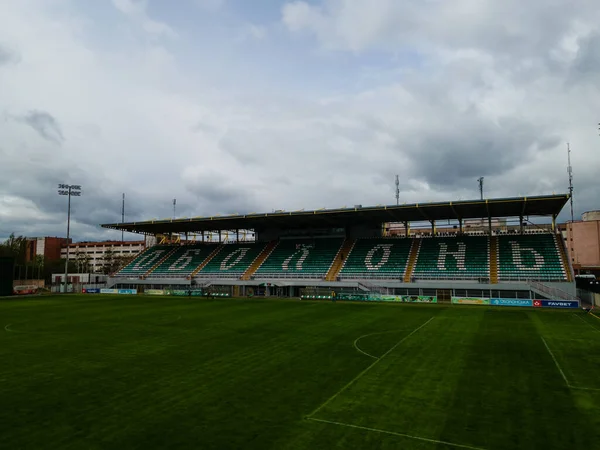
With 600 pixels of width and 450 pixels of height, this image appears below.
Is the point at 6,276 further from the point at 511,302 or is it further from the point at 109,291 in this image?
the point at 511,302

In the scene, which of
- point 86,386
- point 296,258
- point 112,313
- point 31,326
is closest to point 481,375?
point 86,386

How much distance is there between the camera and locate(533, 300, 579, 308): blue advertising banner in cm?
4078

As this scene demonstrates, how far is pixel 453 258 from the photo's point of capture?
2167 inches

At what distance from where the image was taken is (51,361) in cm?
1761

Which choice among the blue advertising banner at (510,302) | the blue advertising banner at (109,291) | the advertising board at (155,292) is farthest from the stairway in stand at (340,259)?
the blue advertising banner at (109,291)

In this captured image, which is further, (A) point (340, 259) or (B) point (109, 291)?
(B) point (109, 291)

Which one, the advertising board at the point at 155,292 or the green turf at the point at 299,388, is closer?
the green turf at the point at 299,388

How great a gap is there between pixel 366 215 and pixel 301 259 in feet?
42.4

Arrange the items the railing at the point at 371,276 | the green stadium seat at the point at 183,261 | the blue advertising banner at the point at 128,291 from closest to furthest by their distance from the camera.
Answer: the railing at the point at 371,276, the blue advertising banner at the point at 128,291, the green stadium seat at the point at 183,261

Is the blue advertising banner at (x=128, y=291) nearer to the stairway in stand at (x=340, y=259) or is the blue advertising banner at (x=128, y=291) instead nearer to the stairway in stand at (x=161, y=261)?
the stairway in stand at (x=161, y=261)

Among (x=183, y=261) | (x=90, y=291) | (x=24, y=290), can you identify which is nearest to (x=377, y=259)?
(x=183, y=261)

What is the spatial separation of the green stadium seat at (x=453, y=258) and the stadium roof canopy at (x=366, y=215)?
4.06 meters

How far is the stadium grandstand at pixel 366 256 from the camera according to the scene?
161 ft

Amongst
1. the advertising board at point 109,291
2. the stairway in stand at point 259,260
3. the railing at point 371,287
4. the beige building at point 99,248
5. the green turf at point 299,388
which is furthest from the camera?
the beige building at point 99,248
